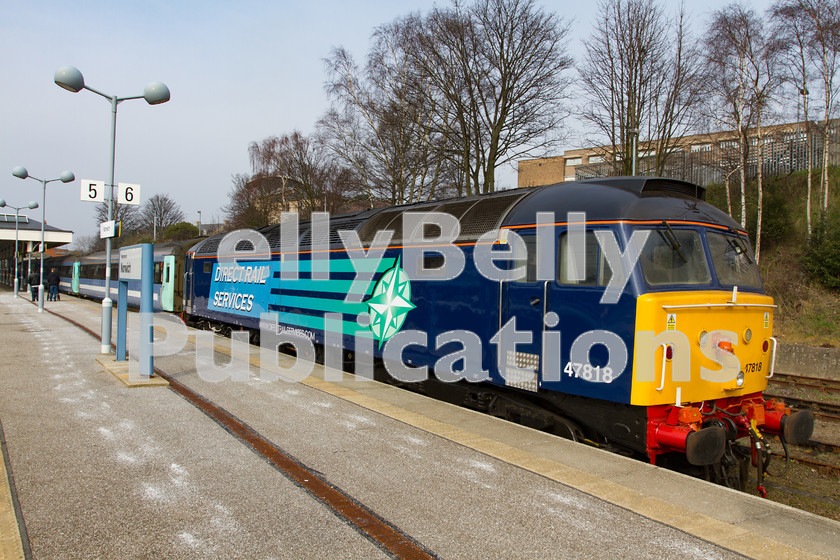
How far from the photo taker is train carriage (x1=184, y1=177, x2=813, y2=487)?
565cm

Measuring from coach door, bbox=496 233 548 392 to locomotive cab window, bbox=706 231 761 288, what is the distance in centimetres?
182

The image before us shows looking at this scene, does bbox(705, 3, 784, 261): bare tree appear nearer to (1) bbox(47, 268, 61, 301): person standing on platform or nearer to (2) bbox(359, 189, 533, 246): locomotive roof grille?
(2) bbox(359, 189, 533, 246): locomotive roof grille

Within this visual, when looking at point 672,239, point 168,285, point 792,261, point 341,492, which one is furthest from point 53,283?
point 792,261

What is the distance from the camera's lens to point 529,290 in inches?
259

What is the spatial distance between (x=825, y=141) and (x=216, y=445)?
2027 centimetres

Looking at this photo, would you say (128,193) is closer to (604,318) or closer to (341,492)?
(341,492)

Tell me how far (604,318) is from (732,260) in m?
1.83

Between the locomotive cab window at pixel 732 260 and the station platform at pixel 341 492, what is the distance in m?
2.28

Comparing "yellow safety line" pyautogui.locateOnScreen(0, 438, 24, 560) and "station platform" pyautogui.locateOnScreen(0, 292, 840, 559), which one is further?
"station platform" pyautogui.locateOnScreen(0, 292, 840, 559)

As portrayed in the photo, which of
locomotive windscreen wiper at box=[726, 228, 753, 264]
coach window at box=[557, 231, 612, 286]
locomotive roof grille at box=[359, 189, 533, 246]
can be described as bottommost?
coach window at box=[557, 231, 612, 286]

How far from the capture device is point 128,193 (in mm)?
11234

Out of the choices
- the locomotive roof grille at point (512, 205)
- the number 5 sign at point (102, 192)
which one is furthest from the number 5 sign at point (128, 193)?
the locomotive roof grille at point (512, 205)

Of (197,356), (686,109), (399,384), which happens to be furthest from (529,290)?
(686,109)

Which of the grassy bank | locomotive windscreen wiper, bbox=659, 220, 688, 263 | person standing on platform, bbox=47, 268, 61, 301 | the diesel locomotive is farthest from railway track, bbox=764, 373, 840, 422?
person standing on platform, bbox=47, 268, 61, 301
